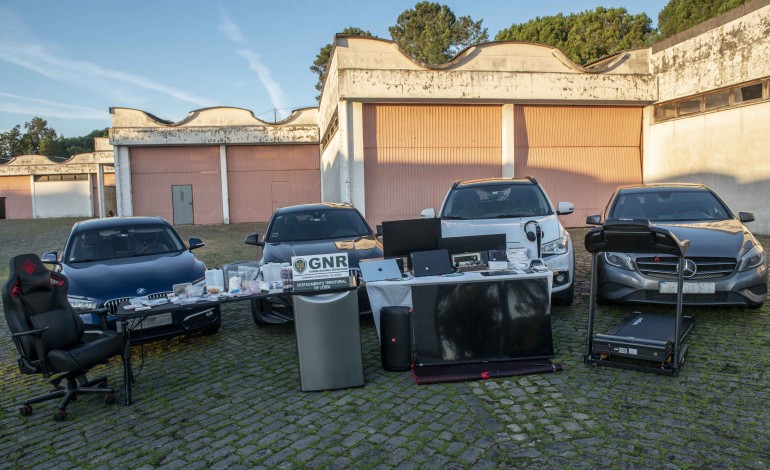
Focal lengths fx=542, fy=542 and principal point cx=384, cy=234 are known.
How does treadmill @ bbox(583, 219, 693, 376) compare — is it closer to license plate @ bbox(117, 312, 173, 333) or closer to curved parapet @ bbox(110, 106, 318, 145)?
license plate @ bbox(117, 312, 173, 333)

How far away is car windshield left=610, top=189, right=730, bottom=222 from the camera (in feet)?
25.8

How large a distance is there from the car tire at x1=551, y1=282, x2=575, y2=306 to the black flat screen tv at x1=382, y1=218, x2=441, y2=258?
235 cm

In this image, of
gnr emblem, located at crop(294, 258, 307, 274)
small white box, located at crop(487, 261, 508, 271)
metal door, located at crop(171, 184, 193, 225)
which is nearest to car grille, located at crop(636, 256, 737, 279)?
small white box, located at crop(487, 261, 508, 271)

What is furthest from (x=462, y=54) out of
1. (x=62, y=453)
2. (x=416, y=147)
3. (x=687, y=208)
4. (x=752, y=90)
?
(x=62, y=453)

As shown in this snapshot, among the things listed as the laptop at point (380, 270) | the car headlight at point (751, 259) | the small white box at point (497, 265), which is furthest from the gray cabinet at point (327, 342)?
the car headlight at point (751, 259)

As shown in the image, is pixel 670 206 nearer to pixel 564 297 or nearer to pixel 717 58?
pixel 564 297

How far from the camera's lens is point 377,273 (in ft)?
18.3

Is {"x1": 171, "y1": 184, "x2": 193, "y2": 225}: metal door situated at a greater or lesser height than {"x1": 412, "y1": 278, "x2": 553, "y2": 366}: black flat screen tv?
greater

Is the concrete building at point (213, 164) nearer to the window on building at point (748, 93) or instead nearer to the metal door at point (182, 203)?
the metal door at point (182, 203)

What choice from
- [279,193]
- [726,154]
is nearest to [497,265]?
[726,154]

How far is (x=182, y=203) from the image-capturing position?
91.1 ft

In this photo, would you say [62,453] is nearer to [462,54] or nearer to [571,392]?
[571,392]

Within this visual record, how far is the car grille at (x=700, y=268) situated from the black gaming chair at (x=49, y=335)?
603cm

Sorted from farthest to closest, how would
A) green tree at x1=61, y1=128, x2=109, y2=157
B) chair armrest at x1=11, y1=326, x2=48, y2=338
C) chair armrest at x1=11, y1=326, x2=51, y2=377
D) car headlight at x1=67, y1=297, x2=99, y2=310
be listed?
green tree at x1=61, y1=128, x2=109, y2=157
car headlight at x1=67, y1=297, x2=99, y2=310
chair armrest at x1=11, y1=326, x2=51, y2=377
chair armrest at x1=11, y1=326, x2=48, y2=338
